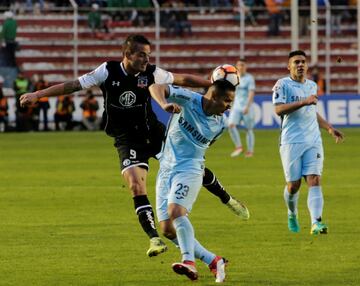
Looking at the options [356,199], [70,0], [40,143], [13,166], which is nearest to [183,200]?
[356,199]

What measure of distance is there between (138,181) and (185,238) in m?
2.13

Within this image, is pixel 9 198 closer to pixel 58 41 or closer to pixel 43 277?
pixel 43 277

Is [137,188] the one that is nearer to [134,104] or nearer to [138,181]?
[138,181]

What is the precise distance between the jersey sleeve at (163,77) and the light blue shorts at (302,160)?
273 cm

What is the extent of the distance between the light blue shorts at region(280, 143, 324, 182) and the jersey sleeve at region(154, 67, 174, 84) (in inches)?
107

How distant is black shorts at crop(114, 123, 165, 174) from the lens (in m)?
12.6

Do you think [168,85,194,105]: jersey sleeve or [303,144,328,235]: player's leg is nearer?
[168,85,194,105]: jersey sleeve

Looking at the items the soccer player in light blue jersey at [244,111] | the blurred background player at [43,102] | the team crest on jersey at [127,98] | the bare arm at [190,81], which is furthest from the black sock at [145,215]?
the blurred background player at [43,102]

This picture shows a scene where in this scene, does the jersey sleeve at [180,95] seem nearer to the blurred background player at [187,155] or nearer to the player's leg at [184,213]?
the blurred background player at [187,155]

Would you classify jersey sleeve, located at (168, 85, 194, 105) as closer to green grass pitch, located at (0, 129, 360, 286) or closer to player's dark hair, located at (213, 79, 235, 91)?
player's dark hair, located at (213, 79, 235, 91)

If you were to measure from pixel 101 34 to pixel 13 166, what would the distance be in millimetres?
A: 19187

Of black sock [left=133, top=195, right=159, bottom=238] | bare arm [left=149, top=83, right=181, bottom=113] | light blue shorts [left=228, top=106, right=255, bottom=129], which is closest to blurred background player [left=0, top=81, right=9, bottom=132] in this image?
light blue shorts [left=228, top=106, right=255, bottom=129]

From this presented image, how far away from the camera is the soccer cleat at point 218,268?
10.5 meters

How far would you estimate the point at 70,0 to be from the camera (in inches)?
1736
